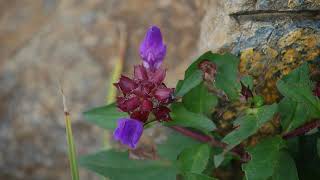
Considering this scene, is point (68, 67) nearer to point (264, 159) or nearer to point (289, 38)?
point (289, 38)

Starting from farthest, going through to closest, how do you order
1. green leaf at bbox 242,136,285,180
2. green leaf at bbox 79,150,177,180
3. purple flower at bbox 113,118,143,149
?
green leaf at bbox 79,150,177,180 < green leaf at bbox 242,136,285,180 < purple flower at bbox 113,118,143,149

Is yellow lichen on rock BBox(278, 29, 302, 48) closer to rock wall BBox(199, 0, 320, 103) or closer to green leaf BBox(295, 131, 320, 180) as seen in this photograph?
rock wall BBox(199, 0, 320, 103)

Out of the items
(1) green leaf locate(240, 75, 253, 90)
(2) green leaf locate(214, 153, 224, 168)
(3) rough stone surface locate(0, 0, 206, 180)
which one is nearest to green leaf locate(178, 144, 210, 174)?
(2) green leaf locate(214, 153, 224, 168)

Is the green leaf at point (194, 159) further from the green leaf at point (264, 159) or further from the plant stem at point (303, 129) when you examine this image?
the plant stem at point (303, 129)

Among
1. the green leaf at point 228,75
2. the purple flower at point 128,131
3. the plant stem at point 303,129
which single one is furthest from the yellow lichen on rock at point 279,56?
the purple flower at point 128,131

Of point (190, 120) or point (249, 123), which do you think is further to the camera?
point (190, 120)

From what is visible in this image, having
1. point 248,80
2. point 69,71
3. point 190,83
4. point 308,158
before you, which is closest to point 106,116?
point 190,83
